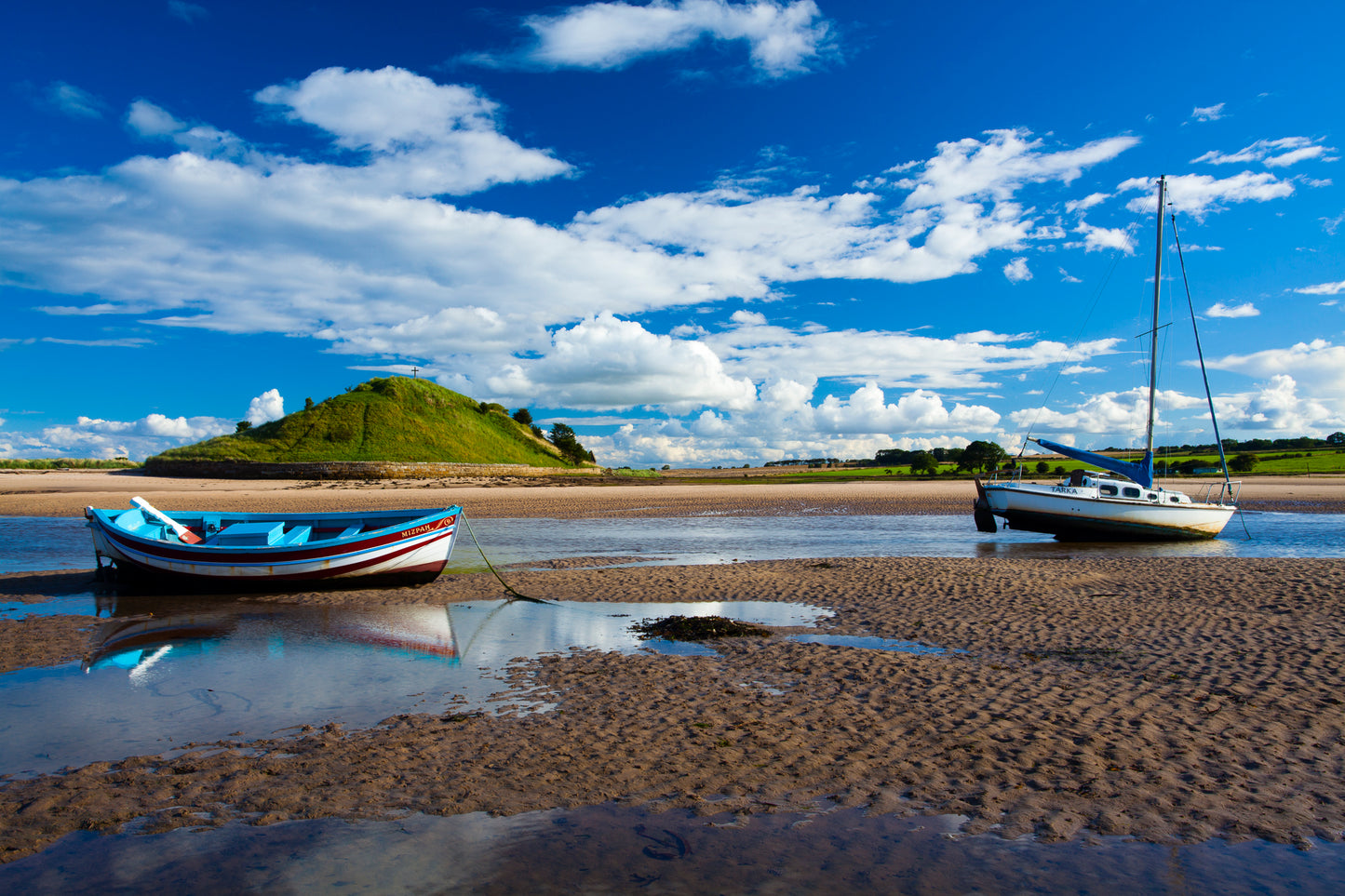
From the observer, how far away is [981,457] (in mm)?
97500

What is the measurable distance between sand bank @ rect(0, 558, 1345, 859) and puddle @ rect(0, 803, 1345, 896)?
24 cm

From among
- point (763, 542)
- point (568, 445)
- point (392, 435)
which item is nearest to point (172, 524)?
point (763, 542)

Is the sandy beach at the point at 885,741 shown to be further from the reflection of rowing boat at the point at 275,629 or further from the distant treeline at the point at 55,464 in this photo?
the distant treeline at the point at 55,464

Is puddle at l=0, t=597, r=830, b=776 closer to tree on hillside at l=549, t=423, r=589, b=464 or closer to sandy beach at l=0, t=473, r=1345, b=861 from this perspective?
sandy beach at l=0, t=473, r=1345, b=861

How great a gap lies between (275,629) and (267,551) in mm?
3557

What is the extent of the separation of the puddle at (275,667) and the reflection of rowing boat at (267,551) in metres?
0.79

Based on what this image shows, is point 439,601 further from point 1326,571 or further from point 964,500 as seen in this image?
point 964,500

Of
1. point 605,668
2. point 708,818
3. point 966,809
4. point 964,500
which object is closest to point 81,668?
point 605,668

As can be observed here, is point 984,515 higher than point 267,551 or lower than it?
lower

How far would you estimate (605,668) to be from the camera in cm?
972

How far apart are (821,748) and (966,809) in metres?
1.53

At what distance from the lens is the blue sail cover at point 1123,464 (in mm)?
27703

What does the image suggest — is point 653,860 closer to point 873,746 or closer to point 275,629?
point 873,746

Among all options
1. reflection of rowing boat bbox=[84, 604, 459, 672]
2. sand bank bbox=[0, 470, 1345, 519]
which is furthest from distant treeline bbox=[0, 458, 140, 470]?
reflection of rowing boat bbox=[84, 604, 459, 672]
